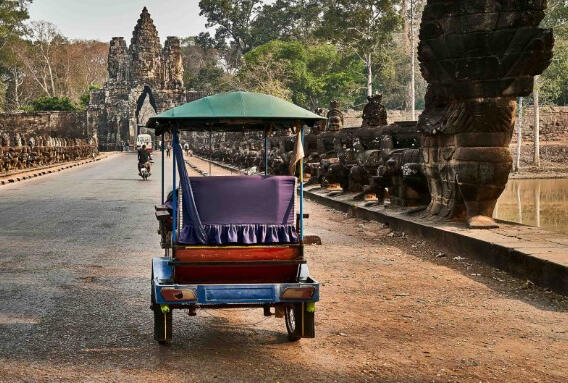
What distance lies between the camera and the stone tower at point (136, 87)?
93.8 metres

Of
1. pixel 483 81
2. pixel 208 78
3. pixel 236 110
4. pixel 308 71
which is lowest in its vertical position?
pixel 236 110

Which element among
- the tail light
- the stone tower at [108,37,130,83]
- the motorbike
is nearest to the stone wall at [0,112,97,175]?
the motorbike

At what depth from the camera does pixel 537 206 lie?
18.9 m

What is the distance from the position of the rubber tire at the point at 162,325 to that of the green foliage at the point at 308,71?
200ft

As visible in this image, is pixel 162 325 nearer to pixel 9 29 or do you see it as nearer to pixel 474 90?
pixel 474 90

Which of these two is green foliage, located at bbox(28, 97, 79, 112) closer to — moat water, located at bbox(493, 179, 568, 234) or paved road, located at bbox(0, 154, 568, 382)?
moat water, located at bbox(493, 179, 568, 234)

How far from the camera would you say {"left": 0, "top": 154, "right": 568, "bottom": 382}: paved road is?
497 cm

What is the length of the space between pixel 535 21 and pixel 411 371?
271 inches

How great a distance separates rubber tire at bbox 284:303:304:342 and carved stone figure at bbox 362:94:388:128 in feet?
48.2

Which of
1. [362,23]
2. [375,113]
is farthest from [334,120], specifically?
[362,23]

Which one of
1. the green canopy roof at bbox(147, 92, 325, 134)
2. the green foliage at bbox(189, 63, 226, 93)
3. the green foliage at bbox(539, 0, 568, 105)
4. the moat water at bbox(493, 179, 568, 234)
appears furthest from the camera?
the green foliage at bbox(189, 63, 226, 93)

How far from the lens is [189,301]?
17.7 ft

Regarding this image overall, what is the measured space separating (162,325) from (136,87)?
93532 mm

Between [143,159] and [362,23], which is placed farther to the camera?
[362,23]
